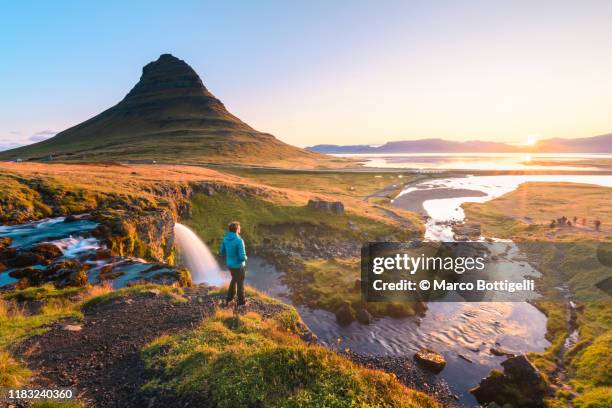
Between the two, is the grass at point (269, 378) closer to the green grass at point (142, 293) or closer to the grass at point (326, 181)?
the green grass at point (142, 293)

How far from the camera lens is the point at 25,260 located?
71.1ft

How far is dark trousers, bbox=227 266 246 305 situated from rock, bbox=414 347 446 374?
14.3m

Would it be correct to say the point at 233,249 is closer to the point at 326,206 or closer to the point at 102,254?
the point at 102,254

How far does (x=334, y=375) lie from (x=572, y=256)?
50.9 m

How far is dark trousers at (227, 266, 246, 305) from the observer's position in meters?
16.5

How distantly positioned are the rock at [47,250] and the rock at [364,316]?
24919 mm

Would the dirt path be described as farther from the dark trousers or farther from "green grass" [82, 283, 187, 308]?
the dark trousers

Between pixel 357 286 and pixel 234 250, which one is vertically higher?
pixel 234 250

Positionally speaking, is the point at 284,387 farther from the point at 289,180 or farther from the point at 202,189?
the point at 289,180

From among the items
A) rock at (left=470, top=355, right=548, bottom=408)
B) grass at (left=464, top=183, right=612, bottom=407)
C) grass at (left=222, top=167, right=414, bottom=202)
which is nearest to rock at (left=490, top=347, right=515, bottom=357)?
grass at (left=464, top=183, right=612, bottom=407)

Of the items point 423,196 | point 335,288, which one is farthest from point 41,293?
point 423,196

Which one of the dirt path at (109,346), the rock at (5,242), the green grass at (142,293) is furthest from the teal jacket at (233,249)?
the rock at (5,242)

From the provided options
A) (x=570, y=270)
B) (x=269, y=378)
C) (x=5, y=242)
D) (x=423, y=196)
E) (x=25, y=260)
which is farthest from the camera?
(x=423, y=196)

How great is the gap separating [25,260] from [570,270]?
57977mm
